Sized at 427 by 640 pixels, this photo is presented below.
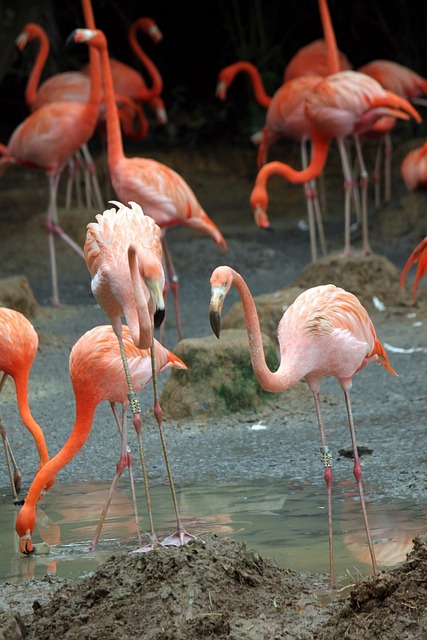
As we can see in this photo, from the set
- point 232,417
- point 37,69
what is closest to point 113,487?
point 232,417

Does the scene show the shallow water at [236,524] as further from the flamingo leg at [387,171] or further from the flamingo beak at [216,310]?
the flamingo leg at [387,171]

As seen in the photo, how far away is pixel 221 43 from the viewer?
597 inches

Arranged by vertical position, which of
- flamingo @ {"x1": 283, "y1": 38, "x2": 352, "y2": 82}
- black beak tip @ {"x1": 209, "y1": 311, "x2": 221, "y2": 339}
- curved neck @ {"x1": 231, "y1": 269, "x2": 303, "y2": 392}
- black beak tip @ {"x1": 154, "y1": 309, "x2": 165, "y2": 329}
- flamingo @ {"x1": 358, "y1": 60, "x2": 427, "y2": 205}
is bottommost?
curved neck @ {"x1": 231, "y1": 269, "x2": 303, "y2": 392}

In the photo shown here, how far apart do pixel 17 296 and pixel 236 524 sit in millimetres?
4308

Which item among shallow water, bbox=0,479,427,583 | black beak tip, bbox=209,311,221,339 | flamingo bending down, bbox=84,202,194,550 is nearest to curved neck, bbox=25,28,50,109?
shallow water, bbox=0,479,427,583

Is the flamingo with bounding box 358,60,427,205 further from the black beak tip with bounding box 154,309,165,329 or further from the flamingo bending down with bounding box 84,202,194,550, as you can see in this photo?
the black beak tip with bounding box 154,309,165,329

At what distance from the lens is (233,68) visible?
11820 millimetres

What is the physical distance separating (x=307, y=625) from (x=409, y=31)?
11.7 m

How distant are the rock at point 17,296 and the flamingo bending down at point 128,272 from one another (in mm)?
3622

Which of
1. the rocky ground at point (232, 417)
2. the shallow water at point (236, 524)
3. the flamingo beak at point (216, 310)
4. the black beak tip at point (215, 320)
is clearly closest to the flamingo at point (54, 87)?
the rocky ground at point (232, 417)

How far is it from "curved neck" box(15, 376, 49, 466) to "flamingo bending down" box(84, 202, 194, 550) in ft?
1.64

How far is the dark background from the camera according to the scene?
14078mm

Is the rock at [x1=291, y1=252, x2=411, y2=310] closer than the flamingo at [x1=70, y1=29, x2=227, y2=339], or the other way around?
the flamingo at [x1=70, y1=29, x2=227, y2=339]

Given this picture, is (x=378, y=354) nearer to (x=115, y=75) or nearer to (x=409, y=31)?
(x=115, y=75)
